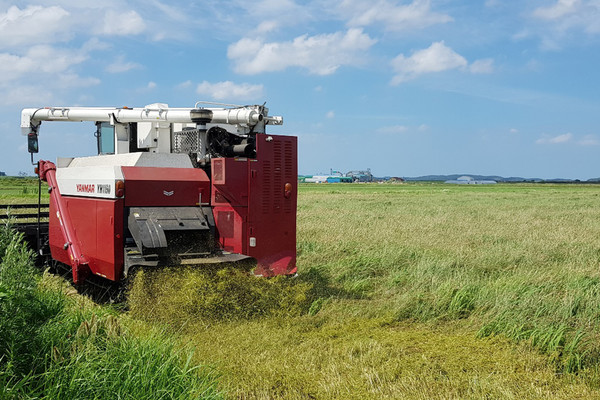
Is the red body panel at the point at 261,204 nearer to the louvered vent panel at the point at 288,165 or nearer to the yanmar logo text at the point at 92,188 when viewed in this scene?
the louvered vent panel at the point at 288,165

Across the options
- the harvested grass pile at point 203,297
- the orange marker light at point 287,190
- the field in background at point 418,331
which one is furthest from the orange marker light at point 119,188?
the orange marker light at point 287,190

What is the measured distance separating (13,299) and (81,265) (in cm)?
311

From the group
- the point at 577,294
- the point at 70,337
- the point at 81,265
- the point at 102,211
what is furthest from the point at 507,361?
the point at 81,265

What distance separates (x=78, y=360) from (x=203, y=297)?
231cm

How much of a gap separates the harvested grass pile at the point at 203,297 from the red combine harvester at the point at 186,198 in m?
0.18

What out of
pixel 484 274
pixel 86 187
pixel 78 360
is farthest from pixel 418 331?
pixel 86 187

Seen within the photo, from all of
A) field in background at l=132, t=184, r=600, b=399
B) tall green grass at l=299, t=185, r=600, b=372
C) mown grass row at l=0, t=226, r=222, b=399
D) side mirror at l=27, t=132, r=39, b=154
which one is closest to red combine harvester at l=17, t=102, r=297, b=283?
field in background at l=132, t=184, r=600, b=399

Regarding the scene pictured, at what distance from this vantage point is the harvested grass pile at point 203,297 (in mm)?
6457

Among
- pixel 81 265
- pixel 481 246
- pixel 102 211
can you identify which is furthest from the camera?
pixel 481 246

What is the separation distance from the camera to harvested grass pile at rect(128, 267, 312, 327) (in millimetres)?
6457

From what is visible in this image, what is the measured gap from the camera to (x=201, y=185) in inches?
300

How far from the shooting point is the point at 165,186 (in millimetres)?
7383

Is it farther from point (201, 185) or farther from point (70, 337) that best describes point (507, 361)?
point (201, 185)

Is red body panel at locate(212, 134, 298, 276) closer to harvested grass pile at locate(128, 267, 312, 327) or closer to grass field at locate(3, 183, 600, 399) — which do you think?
grass field at locate(3, 183, 600, 399)
